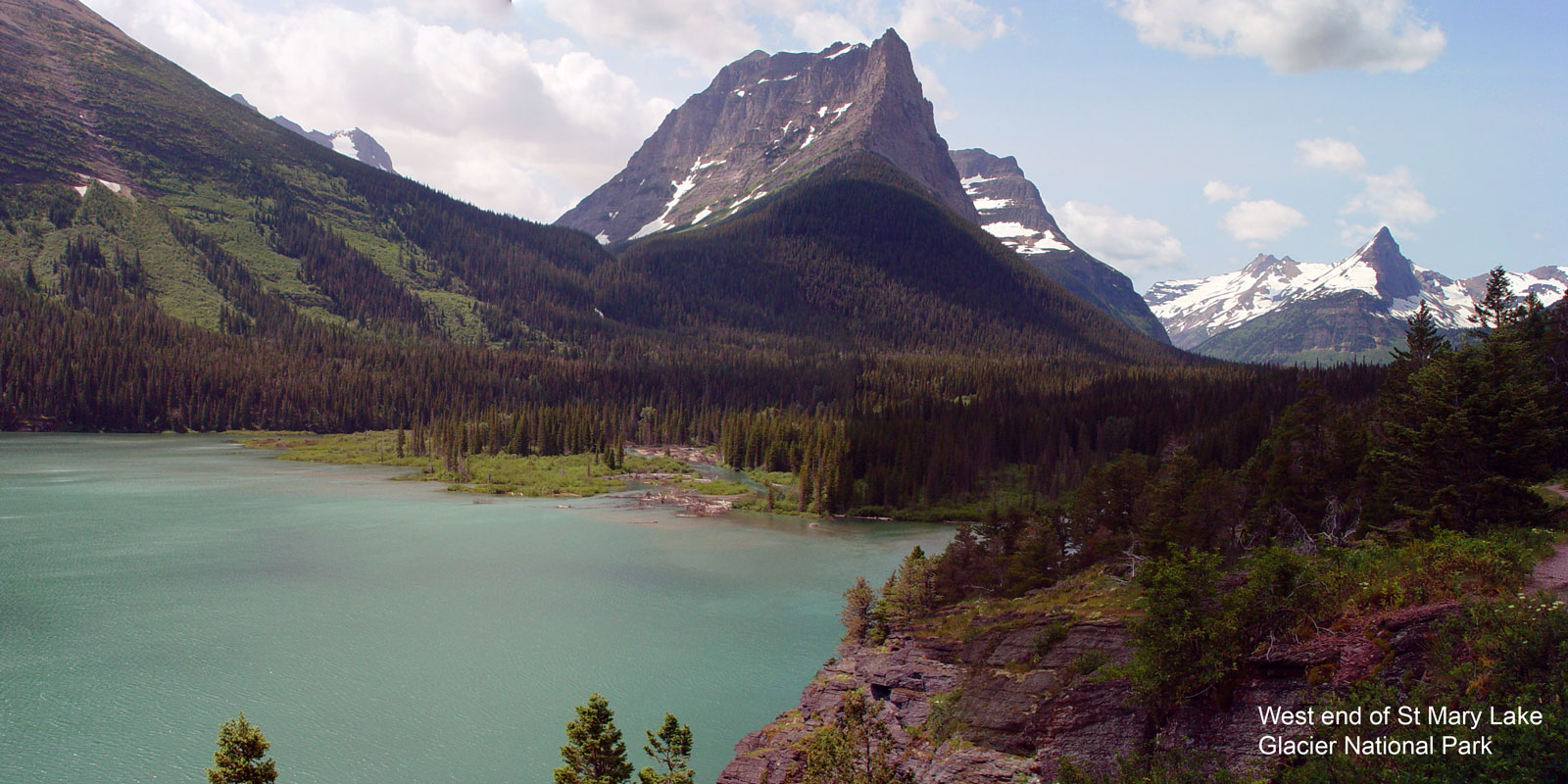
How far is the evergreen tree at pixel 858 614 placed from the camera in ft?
141

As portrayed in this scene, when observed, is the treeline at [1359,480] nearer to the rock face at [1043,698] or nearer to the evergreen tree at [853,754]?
the rock face at [1043,698]

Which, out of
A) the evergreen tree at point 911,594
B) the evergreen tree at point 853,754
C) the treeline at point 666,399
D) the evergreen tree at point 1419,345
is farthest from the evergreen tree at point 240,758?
the treeline at point 666,399

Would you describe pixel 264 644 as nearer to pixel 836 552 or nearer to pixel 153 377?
pixel 836 552

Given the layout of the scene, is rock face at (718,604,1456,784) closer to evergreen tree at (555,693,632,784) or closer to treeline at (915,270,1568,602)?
treeline at (915,270,1568,602)

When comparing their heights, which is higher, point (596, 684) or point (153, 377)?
point (153, 377)

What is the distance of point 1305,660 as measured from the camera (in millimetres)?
19016

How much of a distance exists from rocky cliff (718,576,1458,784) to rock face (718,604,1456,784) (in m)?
0.04

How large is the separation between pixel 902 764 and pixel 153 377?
169 metres

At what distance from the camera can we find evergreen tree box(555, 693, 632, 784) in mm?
21438

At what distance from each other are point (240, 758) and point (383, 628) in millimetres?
26600

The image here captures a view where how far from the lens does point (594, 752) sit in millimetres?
21438

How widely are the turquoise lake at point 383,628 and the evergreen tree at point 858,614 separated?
4.02ft

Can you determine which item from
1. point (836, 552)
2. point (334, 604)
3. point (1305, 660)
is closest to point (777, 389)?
point (836, 552)

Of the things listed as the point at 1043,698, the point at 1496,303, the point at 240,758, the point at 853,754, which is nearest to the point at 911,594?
the point at 1043,698
